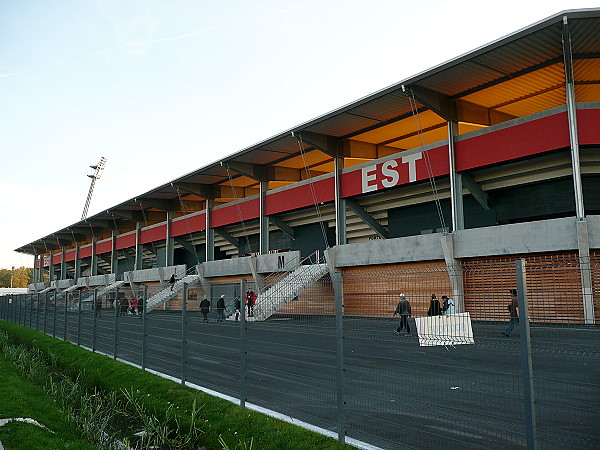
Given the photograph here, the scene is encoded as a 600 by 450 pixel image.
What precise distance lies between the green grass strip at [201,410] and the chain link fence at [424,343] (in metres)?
0.37

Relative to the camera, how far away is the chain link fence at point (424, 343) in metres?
3.99

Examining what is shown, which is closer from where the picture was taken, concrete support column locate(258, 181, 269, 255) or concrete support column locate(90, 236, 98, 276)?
concrete support column locate(258, 181, 269, 255)

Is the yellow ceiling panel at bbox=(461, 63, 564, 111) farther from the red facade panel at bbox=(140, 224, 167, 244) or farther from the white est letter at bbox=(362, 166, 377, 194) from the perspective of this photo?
the red facade panel at bbox=(140, 224, 167, 244)

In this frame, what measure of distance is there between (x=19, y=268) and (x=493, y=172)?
590ft

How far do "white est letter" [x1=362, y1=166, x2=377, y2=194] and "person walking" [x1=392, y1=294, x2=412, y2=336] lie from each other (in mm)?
22444

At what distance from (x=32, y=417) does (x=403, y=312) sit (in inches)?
244

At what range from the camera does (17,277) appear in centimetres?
15975

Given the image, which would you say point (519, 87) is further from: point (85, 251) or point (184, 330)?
point (85, 251)

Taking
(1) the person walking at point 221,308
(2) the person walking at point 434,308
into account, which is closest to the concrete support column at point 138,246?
(1) the person walking at point 221,308

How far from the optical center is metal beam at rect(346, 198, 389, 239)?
2998 cm

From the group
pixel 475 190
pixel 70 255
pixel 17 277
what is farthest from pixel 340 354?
pixel 17 277

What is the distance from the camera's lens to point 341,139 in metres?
29.9

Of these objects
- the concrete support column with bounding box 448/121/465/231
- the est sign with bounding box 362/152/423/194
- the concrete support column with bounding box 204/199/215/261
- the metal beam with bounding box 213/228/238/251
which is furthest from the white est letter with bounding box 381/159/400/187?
the metal beam with bounding box 213/228/238/251

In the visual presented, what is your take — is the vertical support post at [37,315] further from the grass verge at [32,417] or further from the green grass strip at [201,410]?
the grass verge at [32,417]
